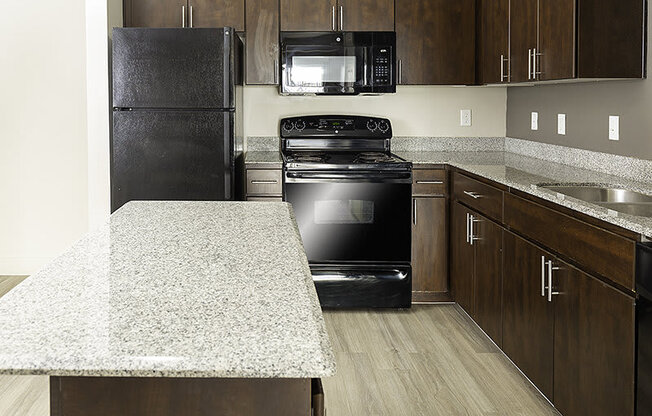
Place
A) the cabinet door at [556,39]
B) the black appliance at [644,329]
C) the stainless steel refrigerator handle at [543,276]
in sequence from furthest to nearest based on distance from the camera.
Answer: the cabinet door at [556,39]
the stainless steel refrigerator handle at [543,276]
the black appliance at [644,329]

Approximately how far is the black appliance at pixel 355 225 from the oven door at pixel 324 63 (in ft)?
1.50

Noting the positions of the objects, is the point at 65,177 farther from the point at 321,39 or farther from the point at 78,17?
the point at 321,39

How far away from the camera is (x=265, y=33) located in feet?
16.2

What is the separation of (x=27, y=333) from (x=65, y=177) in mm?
4405

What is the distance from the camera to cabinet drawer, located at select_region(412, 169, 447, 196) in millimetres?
4680

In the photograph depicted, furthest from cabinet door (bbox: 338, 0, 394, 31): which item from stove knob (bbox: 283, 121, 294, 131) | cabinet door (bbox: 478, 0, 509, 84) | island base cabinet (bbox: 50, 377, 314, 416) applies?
island base cabinet (bbox: 50, 377, 314, 416)

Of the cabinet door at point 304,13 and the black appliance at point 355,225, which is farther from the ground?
the cabinet door at point 304,13

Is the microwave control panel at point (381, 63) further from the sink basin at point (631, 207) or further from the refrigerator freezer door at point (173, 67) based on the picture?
the sink basin at point (631, 207)

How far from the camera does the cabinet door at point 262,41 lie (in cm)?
492

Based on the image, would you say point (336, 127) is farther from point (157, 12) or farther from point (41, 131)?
point (41, 131)

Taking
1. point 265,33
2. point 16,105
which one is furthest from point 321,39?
point 16,105

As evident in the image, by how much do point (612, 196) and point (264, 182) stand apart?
204 centimetres

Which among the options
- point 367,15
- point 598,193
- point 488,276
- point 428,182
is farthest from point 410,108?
point 598,193

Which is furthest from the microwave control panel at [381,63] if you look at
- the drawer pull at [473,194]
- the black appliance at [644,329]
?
the black appliance at [644,329]
